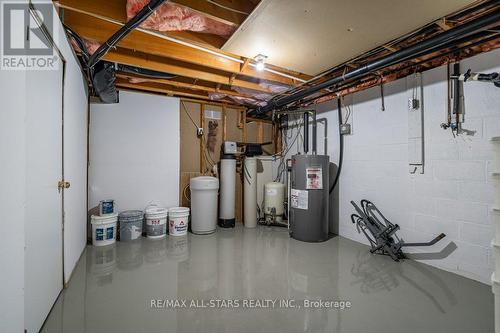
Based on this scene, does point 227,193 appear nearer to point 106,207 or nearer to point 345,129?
point 106,207

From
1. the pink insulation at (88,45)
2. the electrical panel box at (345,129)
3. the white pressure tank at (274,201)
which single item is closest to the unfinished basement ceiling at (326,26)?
the electrical panel box at (345,129)

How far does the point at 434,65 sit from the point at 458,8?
921 millimetres

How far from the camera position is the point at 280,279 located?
210cm

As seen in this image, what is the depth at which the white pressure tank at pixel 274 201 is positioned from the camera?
3.91 metres

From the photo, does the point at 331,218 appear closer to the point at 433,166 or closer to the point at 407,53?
the point at 433,166

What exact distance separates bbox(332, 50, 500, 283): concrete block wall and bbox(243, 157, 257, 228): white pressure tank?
5.16 feet

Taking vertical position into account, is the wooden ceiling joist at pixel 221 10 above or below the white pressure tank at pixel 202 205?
above

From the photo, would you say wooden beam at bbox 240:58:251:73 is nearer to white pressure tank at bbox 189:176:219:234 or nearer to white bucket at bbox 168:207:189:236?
white pressure tank at bbox 189:176:219:234

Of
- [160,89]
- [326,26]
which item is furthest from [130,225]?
[326,26]

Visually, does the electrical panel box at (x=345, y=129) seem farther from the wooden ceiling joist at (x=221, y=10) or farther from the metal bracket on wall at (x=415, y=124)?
the wooden ceiling joist at (x=221, y=10)

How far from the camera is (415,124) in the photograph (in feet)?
8.32

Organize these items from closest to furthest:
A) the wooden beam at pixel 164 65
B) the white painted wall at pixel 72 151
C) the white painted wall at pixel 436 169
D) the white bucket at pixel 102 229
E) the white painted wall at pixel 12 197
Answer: the white painted wall at pixel 12 197
the white painted wall at pixel 72 151
the white painted wall at pixel 436 169
the wooden beam at pixel 164 65
the white bucket at pixel 102 229

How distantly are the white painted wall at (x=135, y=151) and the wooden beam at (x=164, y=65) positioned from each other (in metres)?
1.03

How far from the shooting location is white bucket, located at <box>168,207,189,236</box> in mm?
3352
